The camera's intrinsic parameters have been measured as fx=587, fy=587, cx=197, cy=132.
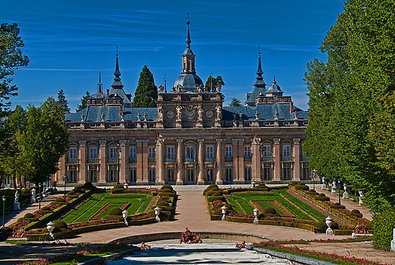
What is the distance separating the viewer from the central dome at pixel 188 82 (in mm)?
80062

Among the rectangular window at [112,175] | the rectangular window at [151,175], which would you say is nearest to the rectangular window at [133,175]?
the rectangular window at [151,175]

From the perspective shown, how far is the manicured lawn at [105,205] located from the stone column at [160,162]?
1581 cm

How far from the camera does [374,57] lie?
2370cm

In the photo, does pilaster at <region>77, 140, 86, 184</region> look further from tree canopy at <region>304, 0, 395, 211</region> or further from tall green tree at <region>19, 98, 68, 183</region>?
tree canopy at <region>304, 0, 395, 211</region>

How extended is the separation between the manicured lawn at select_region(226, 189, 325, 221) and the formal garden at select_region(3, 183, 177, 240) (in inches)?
227

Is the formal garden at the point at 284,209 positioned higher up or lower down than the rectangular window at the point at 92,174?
lower down

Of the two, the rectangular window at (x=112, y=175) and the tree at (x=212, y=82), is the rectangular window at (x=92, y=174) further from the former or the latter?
the tree at (x=212, y=82)

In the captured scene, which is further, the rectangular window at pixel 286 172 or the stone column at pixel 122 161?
the rectangular window at pixel 286 172

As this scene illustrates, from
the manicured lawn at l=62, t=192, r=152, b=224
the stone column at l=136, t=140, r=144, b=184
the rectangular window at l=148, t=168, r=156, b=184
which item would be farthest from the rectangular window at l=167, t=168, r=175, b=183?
the manicured lawn at l=62, t=192, r=152, b=224

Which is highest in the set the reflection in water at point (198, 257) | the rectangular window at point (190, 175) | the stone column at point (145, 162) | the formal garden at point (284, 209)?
the stone column at point (145, 162)

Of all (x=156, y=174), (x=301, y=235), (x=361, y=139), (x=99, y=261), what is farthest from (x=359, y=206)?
(x=156, y=174)

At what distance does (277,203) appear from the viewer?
50.4m

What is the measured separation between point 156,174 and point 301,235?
46.0 meters

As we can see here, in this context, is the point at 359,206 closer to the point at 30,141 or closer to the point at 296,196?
the point at 296,196
